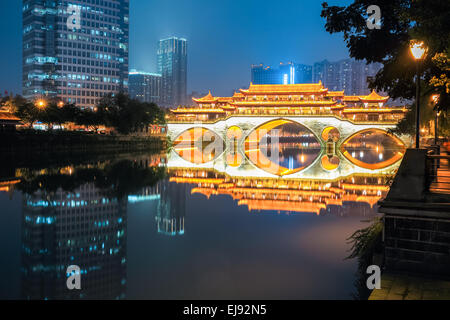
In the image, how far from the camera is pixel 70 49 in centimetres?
9756

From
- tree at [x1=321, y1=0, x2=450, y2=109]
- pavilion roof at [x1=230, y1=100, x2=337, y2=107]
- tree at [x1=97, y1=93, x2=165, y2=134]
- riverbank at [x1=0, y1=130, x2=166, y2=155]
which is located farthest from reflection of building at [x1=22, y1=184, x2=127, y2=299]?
pavilion roof at [x1=230, y1=100, x2=337, y2=107]

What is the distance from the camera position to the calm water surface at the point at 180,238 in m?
8.71

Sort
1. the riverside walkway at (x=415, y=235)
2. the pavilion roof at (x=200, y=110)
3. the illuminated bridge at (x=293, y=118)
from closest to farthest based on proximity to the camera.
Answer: the riverside walkway at (x=415, y=235)
the illuminated bridge at (x=293, y=118)
the pavilion roof at (x=200, y=110)

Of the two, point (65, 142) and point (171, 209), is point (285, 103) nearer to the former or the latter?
point (65, 142)

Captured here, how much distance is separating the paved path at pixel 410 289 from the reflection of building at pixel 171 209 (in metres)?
8.13

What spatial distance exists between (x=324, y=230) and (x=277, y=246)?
8.78 ft

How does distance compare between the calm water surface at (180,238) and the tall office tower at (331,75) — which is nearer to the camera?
the calm water surface at (180,238)

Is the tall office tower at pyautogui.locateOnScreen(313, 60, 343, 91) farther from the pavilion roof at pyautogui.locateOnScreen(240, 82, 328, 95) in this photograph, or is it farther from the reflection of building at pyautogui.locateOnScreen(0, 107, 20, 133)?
the reflection of building at pyautogui.locateOnScreen(0, 107, 20, 133)

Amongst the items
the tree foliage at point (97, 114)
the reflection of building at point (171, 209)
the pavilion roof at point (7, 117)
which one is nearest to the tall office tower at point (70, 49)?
the tree foliage at point (97, 114)

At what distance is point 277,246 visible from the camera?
1190 cm

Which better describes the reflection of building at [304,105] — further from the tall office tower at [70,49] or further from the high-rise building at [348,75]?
the high-rise building at [348,75]

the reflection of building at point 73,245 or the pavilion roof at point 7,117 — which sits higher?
the pavilion roof at point 7,117

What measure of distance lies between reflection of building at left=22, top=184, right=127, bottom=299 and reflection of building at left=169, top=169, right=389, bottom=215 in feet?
21.7
